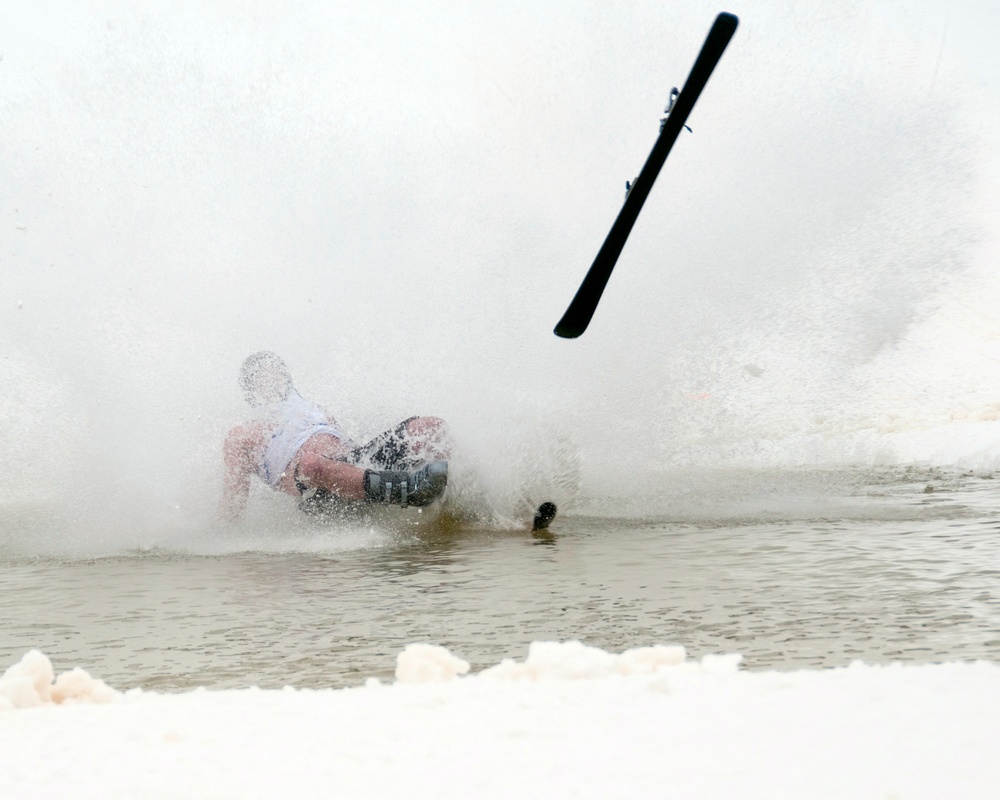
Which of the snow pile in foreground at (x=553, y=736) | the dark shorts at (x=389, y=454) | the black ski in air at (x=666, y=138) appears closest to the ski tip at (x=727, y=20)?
the black ski in air at (x=666, y=138)

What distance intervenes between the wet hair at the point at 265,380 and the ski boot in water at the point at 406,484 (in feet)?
3.55

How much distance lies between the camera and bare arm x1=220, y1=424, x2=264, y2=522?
643 centimetres

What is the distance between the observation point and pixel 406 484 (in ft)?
19.1

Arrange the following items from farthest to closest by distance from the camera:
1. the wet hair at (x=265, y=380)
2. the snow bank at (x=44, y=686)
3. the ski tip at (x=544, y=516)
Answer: the wet hair at (x=265, y=380) < the ski tip at (x=544, y=516) < the snow bank at (x=44, y=686)

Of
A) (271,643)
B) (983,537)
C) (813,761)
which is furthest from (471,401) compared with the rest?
(813,761)

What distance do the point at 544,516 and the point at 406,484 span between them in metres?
0.85

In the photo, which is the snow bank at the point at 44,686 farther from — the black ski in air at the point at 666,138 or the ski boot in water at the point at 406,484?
the ski boot in water at the point at 406,484

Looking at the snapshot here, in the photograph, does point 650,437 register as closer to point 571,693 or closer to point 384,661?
point 384,661

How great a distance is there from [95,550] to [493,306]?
355 cm

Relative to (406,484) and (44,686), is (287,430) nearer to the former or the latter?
(406,484)

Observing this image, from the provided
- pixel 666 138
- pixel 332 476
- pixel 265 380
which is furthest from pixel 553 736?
pixel 265 380

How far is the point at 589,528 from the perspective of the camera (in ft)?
19.1

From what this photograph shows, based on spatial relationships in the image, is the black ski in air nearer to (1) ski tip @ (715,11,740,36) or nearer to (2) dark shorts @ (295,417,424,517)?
(1) ski tip @ (715,11,740,36)

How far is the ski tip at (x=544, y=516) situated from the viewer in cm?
610
